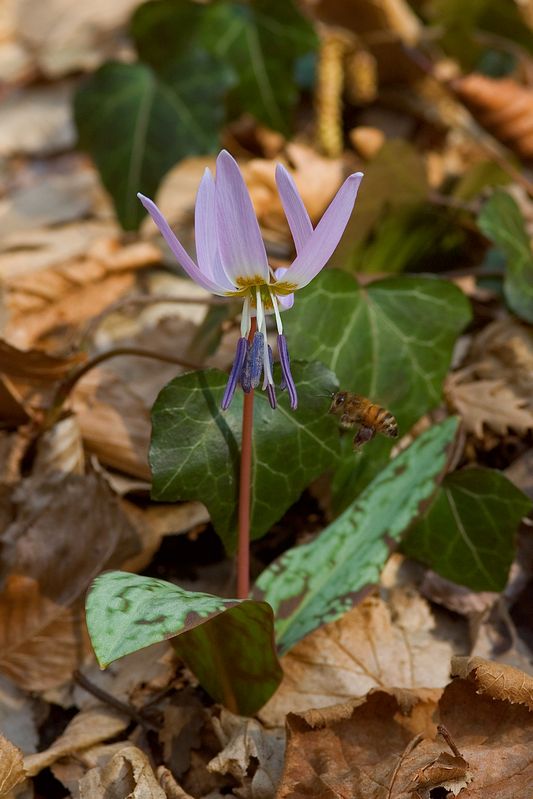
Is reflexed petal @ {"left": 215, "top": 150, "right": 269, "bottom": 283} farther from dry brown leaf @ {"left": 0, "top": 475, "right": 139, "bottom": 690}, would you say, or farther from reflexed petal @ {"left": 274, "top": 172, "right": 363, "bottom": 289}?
dry brown leaf @ {"left": 0, "top": 475, "right": 139, "bottom": 690}

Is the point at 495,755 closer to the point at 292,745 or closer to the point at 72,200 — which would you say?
the point at 292,745

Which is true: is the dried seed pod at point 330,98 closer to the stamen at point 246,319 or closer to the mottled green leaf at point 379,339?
the mottled green leaf at point 379,339

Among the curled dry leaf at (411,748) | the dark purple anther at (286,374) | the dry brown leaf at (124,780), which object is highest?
the dark purple anther at (286,374)

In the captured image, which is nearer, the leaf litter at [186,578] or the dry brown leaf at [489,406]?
the leaf litter at [186,578]

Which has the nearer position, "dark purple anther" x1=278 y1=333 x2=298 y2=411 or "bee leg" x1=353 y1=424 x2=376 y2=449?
"dark purple anther" x1=278 y1=333 x2=298 y2=411

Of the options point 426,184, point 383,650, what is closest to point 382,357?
point 383,650

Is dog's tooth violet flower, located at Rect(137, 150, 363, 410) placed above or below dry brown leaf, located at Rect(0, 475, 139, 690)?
above

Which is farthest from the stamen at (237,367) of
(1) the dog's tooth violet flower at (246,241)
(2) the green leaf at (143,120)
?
(2) the green leaf at (143,120)

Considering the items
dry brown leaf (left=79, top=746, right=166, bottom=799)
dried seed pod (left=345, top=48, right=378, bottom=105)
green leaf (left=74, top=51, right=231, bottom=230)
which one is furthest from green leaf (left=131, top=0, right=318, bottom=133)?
dry brown leaf (left=79, top=746, right=166, bottom=799)
